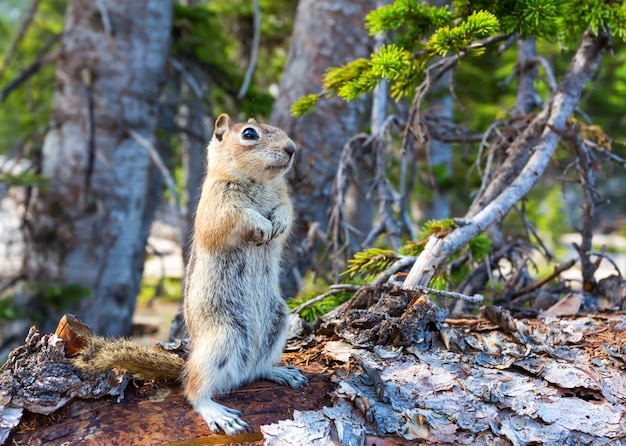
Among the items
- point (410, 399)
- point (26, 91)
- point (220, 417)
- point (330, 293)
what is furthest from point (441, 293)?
point (26, 91)

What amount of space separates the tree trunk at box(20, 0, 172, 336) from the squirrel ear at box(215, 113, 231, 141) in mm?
2408

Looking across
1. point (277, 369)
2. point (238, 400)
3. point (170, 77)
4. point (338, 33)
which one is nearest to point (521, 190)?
point (277, 369)

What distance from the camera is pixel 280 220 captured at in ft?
8.51

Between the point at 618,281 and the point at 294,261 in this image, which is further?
the point at 294,261

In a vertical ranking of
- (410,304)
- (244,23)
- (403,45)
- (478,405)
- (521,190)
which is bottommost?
(478,405)

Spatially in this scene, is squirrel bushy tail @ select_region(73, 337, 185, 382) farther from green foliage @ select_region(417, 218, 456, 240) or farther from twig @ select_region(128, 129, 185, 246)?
twig @ select_region(128, 129, 185, 246)

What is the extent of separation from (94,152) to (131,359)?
3.39 meters

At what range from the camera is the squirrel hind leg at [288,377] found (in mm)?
2146

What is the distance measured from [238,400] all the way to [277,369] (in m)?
0.21

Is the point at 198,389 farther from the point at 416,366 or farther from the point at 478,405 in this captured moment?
the point at 478,405

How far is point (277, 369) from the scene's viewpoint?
2.26 m

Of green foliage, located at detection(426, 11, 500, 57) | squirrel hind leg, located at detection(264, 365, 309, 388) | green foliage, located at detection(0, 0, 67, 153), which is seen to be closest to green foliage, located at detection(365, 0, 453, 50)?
green foliage, located at detection(426, 11, 500, 57)

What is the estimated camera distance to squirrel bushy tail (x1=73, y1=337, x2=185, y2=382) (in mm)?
1915

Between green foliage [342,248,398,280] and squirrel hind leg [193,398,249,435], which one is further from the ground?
green foliage [342,248,398,280]
